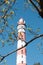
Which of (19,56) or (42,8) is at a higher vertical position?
(19,56)

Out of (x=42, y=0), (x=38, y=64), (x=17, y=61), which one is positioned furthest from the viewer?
(x=17, y=61)

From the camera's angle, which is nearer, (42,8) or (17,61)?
(42,8)

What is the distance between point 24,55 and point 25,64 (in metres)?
1.75

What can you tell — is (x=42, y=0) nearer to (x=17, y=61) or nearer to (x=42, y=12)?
(x=42, y=12)

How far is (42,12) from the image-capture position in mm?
5020

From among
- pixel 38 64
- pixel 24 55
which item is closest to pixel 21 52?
pixel 24 55

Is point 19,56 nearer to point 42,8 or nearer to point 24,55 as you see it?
point 24,55

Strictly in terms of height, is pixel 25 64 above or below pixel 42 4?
above

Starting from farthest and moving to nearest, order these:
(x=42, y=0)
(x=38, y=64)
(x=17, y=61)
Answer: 1. (x=17, y=61)
2. (x=38, y=64)
3. (x=42, y=0)

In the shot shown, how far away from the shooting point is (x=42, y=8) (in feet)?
16.4

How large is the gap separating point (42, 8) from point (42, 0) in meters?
0.20

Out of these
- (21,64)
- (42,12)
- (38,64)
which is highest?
(21,64)

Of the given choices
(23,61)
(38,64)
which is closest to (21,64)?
(23,61)

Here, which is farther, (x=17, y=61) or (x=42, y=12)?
(x=17, y=61)
